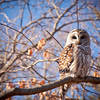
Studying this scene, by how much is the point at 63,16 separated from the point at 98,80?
12.3 ft

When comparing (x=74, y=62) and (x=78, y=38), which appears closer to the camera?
(x=74, y=62)

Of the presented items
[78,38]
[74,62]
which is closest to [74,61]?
[74,62]

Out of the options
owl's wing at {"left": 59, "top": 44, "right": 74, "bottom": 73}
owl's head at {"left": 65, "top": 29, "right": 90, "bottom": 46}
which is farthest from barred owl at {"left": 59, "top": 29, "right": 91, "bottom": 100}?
owl's head at {"left": 65, "top": 29, "right": 90, "bottom": 46}

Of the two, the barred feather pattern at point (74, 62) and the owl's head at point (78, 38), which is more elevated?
the owl's head at point (78, 38)

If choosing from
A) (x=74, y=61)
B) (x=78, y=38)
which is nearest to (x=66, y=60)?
(x=74, y=61)

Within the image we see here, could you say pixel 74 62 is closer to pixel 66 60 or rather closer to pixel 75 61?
pixel 75 61

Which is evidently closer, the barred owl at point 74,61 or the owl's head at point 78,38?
the barred owl at point 74,61

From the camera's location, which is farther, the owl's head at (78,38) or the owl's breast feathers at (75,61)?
the owl's head at (78,38)

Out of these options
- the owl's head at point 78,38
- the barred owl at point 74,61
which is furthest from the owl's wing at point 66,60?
the owl's head at point 78,38

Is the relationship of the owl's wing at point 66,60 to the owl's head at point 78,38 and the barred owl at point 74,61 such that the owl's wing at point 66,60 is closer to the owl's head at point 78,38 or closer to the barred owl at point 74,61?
the barred owl at point 74,61

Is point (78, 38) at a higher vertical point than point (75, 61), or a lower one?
higher

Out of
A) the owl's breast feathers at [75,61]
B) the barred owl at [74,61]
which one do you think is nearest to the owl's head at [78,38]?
the barred owl at [74,61]

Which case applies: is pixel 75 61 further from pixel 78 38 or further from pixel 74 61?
pixel 78 38

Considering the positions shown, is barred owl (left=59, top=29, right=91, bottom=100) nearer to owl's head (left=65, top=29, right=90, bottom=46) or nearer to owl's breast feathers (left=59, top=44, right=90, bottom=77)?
owl's breast feathers (left=59, top=44, right=90, bottom=77)
